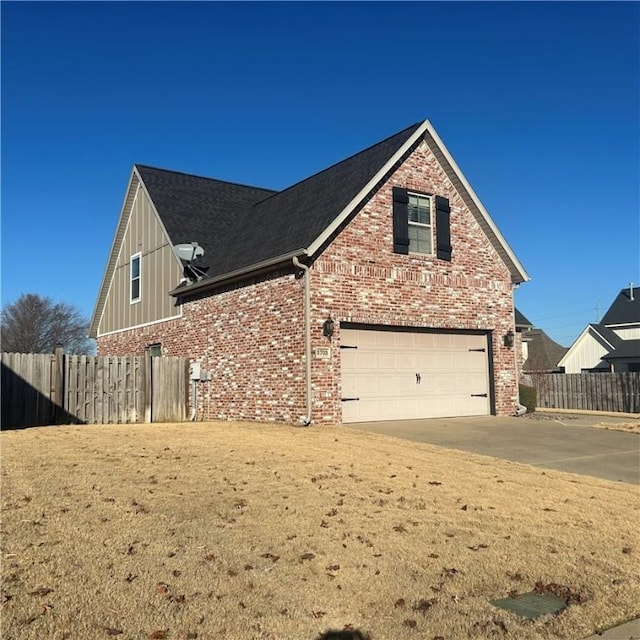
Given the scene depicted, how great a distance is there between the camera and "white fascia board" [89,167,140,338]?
75.3ft

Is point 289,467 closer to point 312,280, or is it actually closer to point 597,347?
point 312,280

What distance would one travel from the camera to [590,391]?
24.0m

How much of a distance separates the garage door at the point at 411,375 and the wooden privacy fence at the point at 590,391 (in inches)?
312

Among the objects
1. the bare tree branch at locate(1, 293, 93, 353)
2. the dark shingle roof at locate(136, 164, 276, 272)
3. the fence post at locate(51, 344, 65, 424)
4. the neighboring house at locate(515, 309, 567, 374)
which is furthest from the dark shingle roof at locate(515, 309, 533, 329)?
the bare tree branch at locate(1, 293, 93, 353)

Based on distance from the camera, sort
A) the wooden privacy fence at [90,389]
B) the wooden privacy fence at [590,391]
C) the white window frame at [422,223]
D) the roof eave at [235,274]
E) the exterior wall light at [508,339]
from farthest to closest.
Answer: the wooden privacy fence at [590,391] → the exterior wall light at [508,339] → the white window frame at [422,223] → the wooden privacy fence at [90,389] → the roof eave at [235,274]

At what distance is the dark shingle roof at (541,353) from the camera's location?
48656 mm

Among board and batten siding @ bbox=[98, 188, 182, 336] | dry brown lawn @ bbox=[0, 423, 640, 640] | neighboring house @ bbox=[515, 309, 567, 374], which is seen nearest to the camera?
dry brown lawn @ bbox=[0, 423, 640, 640]

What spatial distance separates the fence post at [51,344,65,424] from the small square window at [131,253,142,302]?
7765mm

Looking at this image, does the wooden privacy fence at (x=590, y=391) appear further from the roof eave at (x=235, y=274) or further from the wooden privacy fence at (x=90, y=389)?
the wooden privacy fence at (x=90, y=389)

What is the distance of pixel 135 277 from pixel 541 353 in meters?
37.6

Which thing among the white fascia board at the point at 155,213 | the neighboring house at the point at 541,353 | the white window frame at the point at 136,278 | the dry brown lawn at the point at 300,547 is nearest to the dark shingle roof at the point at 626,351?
the neighboring house at the point at 541,353

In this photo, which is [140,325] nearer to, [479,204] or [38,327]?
[479,204]

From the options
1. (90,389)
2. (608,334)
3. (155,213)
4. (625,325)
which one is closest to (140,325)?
(155,213)

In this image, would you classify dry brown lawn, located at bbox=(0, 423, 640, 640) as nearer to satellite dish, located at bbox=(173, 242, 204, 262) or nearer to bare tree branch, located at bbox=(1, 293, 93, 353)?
satellite dish, located at bbox=(173, 242, 204, 262)
